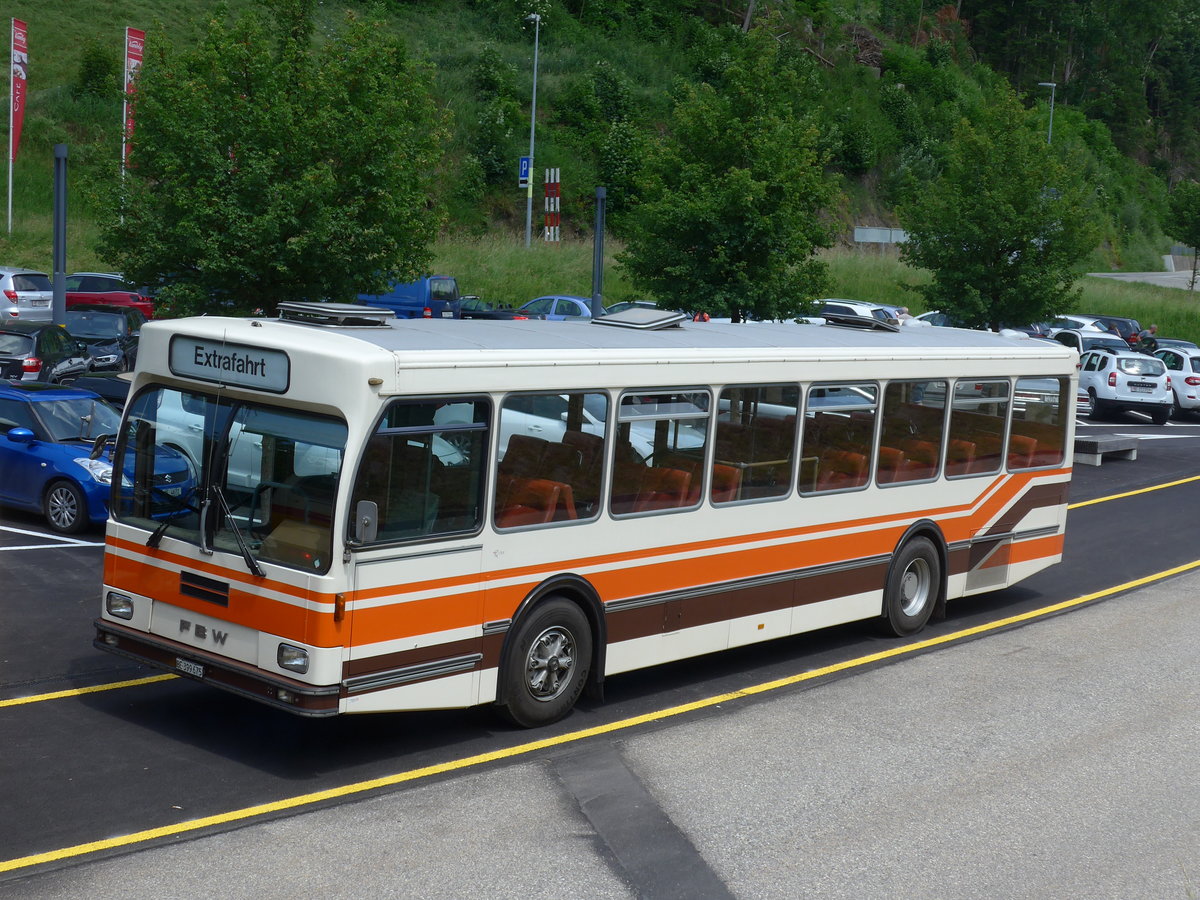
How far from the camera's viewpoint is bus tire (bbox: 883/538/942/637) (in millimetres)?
12180

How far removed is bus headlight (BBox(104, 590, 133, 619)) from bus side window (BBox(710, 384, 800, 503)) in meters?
4.16

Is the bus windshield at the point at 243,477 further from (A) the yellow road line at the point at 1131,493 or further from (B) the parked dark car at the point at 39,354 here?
(B) the parked dark car at the point at 39,354

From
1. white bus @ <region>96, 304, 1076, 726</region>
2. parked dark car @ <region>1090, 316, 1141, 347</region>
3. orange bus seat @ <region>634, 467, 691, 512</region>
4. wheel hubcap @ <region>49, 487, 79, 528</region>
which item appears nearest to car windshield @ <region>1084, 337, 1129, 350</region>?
parked dark car @ <region>1090, 316, 1141, 347</region>

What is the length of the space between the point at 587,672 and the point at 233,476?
279 cm

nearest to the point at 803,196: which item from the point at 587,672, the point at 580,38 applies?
the point at 587,672

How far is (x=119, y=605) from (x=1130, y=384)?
2914 centimetres

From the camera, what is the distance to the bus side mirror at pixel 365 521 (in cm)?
781

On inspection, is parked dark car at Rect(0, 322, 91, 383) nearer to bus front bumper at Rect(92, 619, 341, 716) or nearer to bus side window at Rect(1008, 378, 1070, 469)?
bus front bumper at Rect(92, 619, 341, 716)

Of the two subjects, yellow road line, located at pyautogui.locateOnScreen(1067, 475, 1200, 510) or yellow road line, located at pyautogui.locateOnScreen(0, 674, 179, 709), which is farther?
yellow road line, located at pyautogui.locateOnScreen(1067, 475, 1200, 510)

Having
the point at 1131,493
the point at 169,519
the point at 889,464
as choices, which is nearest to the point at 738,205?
the point at 1131,493

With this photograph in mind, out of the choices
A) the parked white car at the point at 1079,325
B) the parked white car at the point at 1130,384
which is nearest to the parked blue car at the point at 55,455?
the parked white car at the point at 1130,384

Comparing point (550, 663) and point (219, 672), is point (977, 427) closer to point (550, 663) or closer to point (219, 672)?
point (550, 663)

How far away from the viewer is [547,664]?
9164 mm

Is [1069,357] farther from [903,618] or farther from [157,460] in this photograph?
[157,460]
